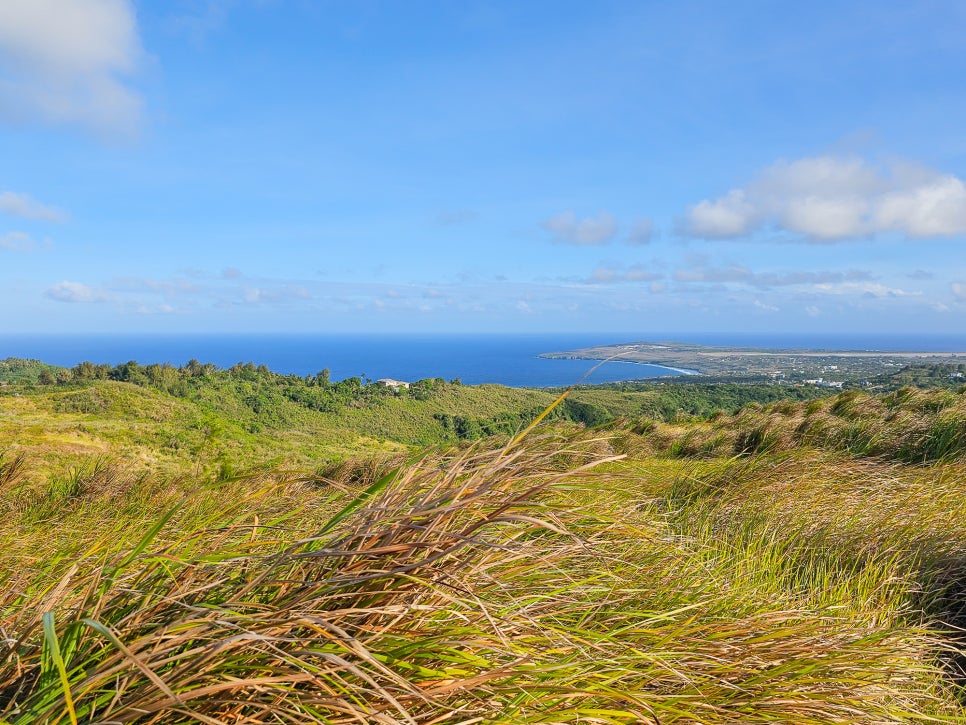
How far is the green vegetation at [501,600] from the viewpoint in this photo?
3.80ft

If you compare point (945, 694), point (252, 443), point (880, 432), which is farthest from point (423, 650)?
point (252, 443)

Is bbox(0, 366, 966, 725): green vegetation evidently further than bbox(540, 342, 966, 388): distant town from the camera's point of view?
No

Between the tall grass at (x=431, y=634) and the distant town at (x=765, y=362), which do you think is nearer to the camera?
the tall grass at (x=431, y=634)

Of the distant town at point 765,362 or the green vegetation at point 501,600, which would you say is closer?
the green vegetation at point 501,600

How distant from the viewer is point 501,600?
164cm

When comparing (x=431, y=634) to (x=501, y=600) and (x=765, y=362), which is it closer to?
(x=501, y=600)

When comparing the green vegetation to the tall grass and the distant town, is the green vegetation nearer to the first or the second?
the tall grass

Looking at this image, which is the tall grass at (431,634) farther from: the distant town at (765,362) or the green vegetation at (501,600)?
the distant town at (765,362)

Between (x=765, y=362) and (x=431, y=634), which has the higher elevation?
(x=431, y=634)

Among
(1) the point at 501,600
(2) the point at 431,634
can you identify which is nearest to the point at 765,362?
(1) the point at 501,600

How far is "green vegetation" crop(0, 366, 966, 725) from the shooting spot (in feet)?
3.80

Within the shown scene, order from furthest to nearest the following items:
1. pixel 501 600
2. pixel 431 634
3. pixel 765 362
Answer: pixel 765 362 → pixel 501 600 → pixel 431 634

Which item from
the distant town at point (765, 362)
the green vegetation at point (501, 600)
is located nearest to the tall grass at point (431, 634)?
the green vegetation at point (501, 600)

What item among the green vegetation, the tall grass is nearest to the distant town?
the green vegetation
